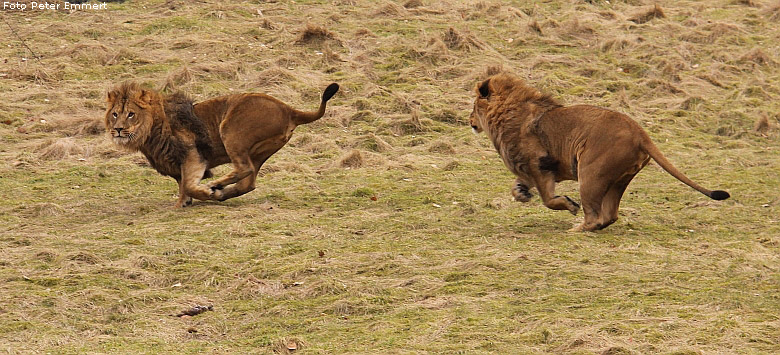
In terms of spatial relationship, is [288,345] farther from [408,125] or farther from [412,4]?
[412,4]

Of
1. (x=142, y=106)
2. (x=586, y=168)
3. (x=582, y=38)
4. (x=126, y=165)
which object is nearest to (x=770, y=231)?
(x=586, y=168)

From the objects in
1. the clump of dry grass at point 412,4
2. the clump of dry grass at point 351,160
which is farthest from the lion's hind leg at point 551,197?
the clump of dry grass at point 412,4

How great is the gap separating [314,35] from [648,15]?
19.1ft

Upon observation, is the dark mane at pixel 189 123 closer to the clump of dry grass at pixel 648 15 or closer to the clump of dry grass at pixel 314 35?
the clump of dry grass at pixel 314 35

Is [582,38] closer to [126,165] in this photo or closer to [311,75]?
[311,75]

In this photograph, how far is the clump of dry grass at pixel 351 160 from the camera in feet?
38.7

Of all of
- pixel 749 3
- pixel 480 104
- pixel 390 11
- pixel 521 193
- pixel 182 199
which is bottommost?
pixel 749 3

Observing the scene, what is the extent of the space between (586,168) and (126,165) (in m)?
5.14

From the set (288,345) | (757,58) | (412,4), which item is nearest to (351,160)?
(288,345)

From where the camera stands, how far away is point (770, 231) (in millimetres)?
9406

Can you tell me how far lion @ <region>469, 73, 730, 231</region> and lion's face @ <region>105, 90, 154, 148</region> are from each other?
117 inches

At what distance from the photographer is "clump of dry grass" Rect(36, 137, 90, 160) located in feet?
38.4

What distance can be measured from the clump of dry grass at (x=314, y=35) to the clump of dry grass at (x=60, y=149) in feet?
14.9

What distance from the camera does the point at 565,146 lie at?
30.6 feet
